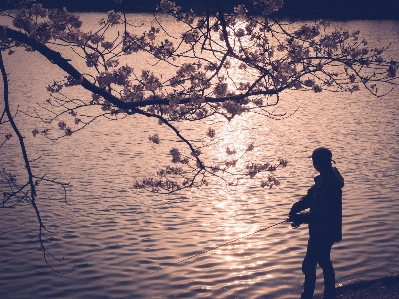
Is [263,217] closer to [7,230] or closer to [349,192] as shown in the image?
[349,192]

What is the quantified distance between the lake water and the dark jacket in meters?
2.58

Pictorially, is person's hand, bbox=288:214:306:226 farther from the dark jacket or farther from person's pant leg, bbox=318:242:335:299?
person's pant leg, bbox=318:242:335:299

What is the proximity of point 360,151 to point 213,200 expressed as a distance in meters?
7.97

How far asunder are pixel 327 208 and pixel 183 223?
7170 millimetres

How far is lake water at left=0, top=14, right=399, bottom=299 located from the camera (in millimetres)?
10906

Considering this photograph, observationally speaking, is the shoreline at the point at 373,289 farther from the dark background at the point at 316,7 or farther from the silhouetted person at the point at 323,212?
the dark background at the point at 316,7

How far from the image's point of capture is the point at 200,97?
9.66m

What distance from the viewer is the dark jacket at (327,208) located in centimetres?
762

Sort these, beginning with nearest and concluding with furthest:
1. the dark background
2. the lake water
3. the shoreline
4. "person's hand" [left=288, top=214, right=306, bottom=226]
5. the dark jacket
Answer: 1. the dark jacket
2. "person's hand" [left=288, top=214, right=306, bottom=226]
3. the shoreline
4. the lake water
5. the dark background

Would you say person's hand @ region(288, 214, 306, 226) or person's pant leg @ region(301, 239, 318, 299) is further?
person's pant leg @ region(301, 239, 318, 299)

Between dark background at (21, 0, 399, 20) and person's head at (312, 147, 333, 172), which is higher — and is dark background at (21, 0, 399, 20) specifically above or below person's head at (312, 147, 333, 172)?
above

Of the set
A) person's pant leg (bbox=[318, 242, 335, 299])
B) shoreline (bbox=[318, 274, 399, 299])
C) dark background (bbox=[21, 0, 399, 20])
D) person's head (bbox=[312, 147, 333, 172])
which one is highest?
dark background (bbox=[21, 0, 399, 20])

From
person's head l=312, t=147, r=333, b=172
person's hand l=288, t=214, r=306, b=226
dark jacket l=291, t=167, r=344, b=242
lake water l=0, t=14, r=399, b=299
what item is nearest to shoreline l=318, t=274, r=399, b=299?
lake water l=0, t=14, r=399, b=299

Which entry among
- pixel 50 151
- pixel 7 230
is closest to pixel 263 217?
pixel 7 230
